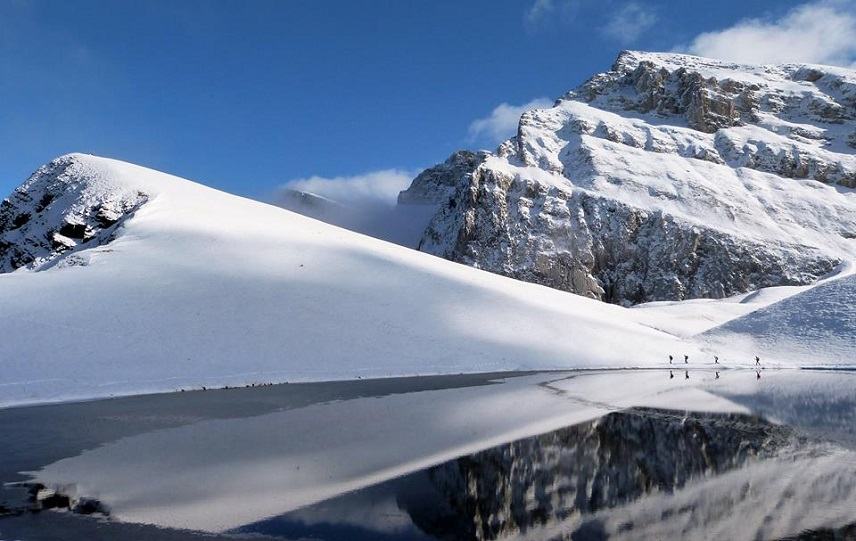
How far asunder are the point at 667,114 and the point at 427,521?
557ft

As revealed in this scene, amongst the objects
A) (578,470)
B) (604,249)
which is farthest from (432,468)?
(604,249)

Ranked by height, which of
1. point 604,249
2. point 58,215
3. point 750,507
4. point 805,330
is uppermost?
point 604,249

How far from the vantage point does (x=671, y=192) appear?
411 feet

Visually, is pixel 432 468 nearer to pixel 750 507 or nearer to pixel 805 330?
pixel 750 507

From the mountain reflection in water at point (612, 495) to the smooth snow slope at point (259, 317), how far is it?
18725 millimetres

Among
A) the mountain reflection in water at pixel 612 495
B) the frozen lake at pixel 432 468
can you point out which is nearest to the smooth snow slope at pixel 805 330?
the frozen lake at pixel 432 468

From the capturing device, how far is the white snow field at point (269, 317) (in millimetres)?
29141

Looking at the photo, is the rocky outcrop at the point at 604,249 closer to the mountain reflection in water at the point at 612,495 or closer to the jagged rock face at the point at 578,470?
the jagged rock face at the point at 578,470

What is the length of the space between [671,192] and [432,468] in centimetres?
12533

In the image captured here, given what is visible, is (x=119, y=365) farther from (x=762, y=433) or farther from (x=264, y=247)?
(x=762, y=433)

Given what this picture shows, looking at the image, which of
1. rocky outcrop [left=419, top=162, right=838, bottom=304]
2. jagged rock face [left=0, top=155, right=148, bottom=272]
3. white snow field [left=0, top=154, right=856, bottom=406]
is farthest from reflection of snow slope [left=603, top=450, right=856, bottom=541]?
rocky outcrop [left=419, top=162, right=838, bottom=304]

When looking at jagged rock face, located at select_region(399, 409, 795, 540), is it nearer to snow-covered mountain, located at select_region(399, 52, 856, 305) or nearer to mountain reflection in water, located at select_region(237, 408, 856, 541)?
mountain reflection in water, located at select_region(237, 408, 856, 541)

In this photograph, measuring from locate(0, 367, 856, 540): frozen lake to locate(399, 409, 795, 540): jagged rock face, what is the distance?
57 mm

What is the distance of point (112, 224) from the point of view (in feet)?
173
